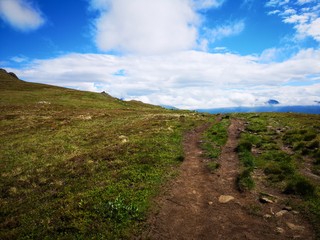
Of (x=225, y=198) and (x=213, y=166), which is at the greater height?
(x=213, y=166)

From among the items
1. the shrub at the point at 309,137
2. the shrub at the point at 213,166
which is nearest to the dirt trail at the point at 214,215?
the shrub at the point at 213,166

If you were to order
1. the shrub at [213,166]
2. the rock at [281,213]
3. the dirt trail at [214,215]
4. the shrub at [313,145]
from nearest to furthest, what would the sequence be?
the dirt trail at [214,215] → the rock at [281,213] → the shrub at [213,166] → the shrub at [313,145]

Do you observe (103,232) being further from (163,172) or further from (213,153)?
(213,153)

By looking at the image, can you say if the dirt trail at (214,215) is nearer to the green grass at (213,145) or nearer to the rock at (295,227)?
the rock at (295,227)

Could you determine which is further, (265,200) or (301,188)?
(301,188)

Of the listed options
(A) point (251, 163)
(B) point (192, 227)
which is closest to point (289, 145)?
(A) point (251, 163)

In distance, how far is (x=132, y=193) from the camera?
45.4 ft

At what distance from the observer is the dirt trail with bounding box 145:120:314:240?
1032 cm

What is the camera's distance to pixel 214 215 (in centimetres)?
1183

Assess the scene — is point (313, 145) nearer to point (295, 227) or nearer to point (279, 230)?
point (295, 227)

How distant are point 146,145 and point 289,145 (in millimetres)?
13245

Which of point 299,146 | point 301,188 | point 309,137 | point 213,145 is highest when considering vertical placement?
point 309,137

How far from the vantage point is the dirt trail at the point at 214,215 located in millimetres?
10320

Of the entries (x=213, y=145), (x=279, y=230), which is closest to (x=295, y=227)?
(x=279, y=230)
